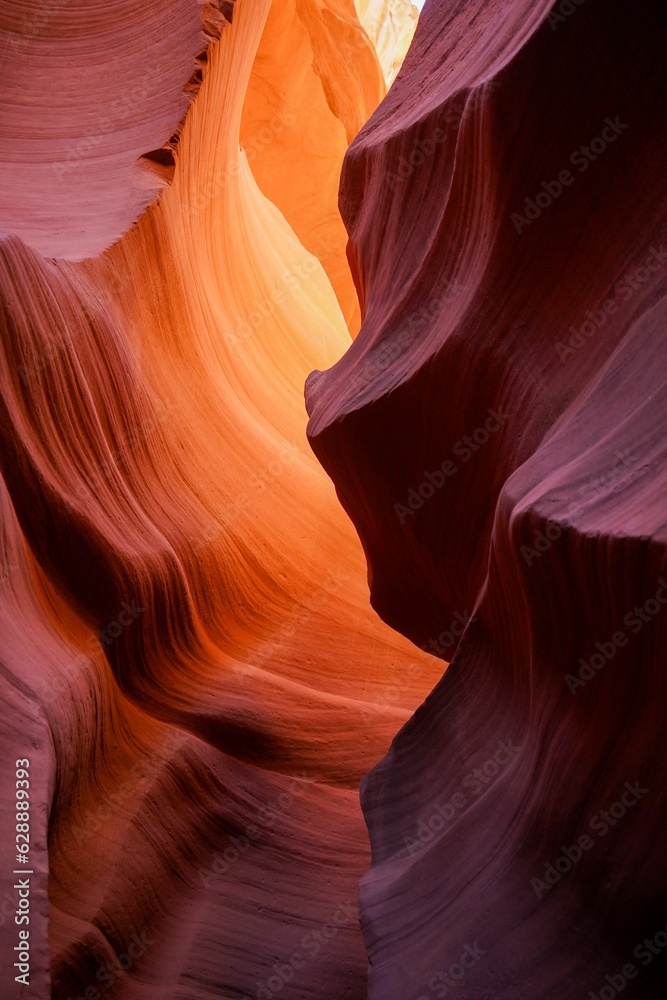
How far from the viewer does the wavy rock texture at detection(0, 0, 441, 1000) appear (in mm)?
2375

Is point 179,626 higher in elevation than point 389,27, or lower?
lower

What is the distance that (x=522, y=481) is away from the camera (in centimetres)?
165

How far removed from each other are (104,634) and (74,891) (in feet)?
2.42

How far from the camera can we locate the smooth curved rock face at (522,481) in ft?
4.75

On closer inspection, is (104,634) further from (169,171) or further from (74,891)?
(169,171)

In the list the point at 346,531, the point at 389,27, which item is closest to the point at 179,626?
the point at 346,531

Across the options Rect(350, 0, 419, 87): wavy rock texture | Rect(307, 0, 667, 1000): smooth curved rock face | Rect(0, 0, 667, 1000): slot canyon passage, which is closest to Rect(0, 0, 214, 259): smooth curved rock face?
Rect(0, 0, 667, 1000): slot canyon passage

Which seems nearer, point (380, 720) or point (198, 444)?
point (380, 720)

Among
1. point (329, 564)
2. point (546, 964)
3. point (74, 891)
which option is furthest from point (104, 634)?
point (546, 964)

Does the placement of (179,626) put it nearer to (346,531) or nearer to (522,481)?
(346,531)

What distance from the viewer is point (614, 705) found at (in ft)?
4.91

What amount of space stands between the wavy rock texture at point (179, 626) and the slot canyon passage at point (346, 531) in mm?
12

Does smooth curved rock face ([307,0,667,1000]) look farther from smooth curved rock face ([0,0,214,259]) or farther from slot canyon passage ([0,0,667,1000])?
smooth curved rock face ([0,0,214,259])

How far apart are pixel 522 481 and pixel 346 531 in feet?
8.24
